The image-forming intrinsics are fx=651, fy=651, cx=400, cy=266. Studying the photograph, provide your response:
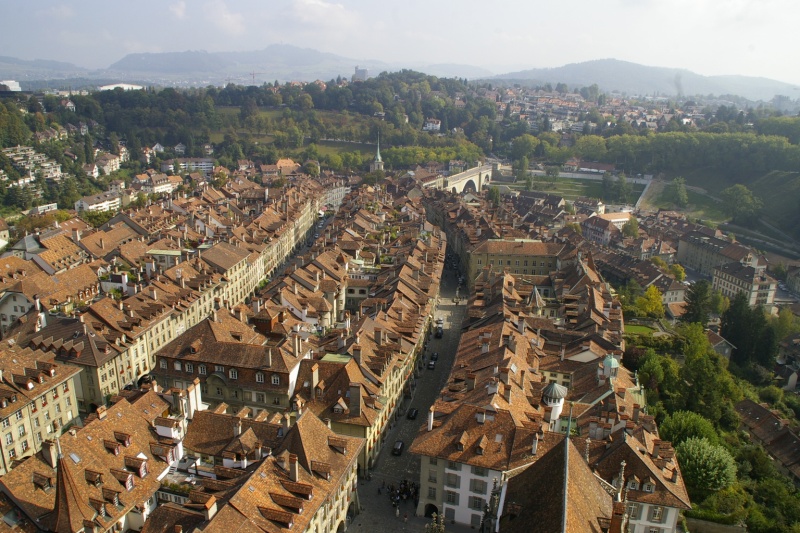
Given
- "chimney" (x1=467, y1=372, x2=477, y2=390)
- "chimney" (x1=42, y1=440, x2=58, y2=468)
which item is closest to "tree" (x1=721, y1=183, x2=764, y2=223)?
"chimney" (x1=467, y1=372, x2=477, y2=390)

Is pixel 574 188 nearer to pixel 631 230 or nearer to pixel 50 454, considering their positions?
pixel 631 230

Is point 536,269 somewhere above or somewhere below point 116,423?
below

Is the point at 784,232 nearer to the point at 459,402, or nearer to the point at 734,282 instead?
the point at 734,282

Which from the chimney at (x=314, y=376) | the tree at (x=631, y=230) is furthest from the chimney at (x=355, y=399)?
the tree at (x=631, y=230)

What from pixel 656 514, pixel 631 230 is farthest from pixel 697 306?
pixel 656 514

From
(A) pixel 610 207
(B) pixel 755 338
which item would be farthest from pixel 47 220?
(A) pixel 610 207

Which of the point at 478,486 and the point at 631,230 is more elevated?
the point at 478,486
